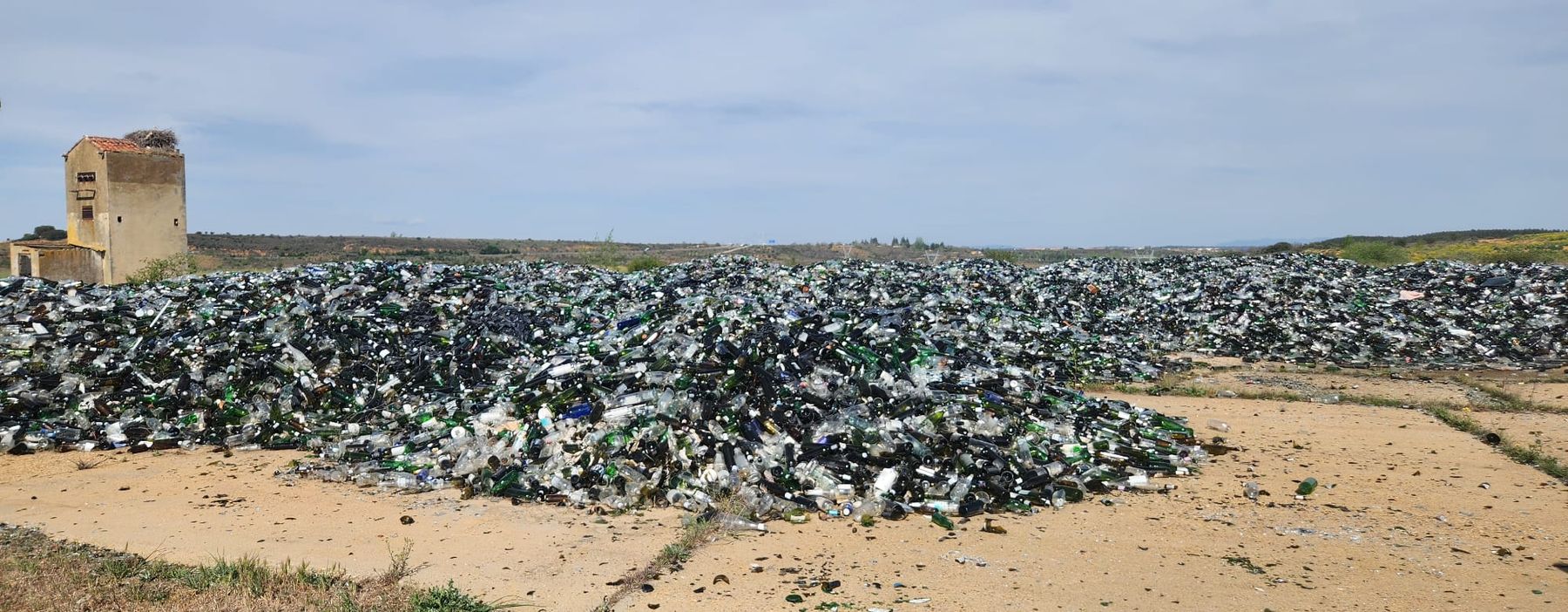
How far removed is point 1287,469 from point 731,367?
13.3 ft

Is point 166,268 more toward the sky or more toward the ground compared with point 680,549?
more toward the sky

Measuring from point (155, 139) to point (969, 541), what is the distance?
914 inches

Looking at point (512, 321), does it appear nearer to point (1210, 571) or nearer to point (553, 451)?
point (553, 451)

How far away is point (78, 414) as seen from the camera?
7.16 m

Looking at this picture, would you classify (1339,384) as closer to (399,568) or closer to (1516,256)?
(399,568)

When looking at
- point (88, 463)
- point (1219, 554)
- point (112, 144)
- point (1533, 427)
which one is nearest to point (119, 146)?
point (112, 144)

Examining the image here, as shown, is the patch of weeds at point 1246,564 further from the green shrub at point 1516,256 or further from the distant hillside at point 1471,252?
the green shrub at point 1516,256

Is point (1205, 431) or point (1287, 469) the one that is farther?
point (1205, 431)

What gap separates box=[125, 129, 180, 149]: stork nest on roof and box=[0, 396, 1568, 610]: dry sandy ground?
1787 cm

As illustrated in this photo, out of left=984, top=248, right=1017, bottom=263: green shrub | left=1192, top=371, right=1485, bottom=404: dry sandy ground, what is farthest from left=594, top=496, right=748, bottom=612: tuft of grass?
left=984, top=248, right=1017, bottom=263: green shrub

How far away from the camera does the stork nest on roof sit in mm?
20797

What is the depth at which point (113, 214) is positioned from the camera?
1931cm

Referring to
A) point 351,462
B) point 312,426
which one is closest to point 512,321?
point 312,426

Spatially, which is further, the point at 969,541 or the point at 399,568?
the point at 969,541
